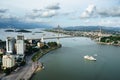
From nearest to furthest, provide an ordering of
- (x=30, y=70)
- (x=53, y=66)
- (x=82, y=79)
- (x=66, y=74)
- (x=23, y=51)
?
1. (x=82, y=79)
2. (x=66, y=74)
3. (x=30, y=70)
4. (x=53, y=66)
5. (x=23, y=51)

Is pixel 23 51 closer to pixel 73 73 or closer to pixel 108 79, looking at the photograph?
pixel 73 73

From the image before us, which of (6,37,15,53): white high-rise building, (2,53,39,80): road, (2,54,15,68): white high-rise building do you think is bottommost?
(2,53,39,80): road

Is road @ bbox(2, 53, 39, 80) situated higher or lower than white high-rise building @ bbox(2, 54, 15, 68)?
lower

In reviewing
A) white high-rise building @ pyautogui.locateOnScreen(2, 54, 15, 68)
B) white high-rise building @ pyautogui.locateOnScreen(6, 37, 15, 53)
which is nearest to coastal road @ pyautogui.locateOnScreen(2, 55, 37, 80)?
white high-rise building @ pyautogui.locateOnScreen(2, 54, 15, 68)

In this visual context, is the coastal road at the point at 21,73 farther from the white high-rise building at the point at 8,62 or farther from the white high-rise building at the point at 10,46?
the white high-rise building at the point at 10,46

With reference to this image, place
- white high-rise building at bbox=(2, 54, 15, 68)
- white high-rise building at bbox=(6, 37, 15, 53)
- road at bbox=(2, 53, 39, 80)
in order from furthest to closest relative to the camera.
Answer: white high-rise building at bbox=(6, 37, 15, 53)
white high-rise building at bbox=(2, 54, 15, 68)
road at bbox=(2, 53, 39, 80)

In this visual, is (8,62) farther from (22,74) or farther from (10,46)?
(10,46)

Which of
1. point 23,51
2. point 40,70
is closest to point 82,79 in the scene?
point 40,70

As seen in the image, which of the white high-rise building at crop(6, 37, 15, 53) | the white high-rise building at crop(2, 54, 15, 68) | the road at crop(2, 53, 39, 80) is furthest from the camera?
the white high-rise building at crop(6, 37, 15, 53)

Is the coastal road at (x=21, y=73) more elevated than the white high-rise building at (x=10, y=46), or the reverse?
the white high-rise building at (x=10, y=46)

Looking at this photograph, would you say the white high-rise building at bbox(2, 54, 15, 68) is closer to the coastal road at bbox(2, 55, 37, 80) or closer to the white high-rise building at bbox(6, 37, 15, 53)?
the coastal road at bbox(2, 55, 37, 80)

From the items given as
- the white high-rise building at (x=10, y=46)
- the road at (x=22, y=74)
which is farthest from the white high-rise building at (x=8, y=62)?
the white high-rise building at (x=10, y=46)
